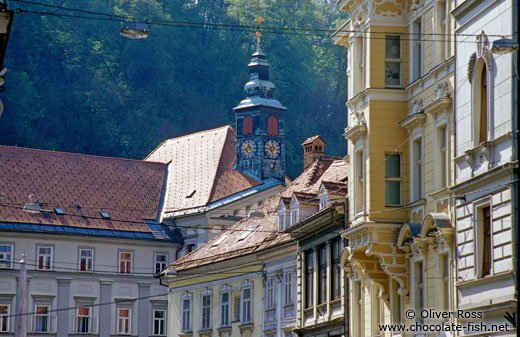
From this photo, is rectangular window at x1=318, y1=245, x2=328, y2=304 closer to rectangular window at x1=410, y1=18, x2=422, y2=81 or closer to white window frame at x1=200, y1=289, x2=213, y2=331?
rectangular window at x1=410, y1=18, x2=422, y2=81

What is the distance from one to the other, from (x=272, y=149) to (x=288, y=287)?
3550cm

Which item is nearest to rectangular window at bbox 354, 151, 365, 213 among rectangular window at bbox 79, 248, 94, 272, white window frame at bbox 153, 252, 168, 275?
rectangular window at bbox 79, 248, 94, 272

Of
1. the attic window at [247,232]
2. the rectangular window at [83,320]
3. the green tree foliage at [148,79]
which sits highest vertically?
the green tree foliage at [148,79]

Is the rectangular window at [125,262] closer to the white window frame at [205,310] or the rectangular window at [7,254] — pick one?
the rectangular window at [7,254]

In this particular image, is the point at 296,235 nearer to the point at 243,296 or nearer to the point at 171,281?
the point at 243,296

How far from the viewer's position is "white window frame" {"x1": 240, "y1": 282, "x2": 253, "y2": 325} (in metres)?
49.8

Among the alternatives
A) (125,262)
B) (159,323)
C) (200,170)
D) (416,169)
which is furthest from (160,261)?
(416,169)

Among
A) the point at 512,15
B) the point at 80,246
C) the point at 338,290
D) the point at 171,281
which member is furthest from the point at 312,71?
the point at 512,15

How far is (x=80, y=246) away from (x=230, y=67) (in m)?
41.8

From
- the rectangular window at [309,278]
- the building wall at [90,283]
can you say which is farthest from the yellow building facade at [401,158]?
the building wall at [90,283]

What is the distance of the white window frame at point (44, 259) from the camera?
230 feet

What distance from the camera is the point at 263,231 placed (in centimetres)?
5047

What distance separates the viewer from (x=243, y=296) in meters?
50.5

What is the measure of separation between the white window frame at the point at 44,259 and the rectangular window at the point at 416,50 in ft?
136
